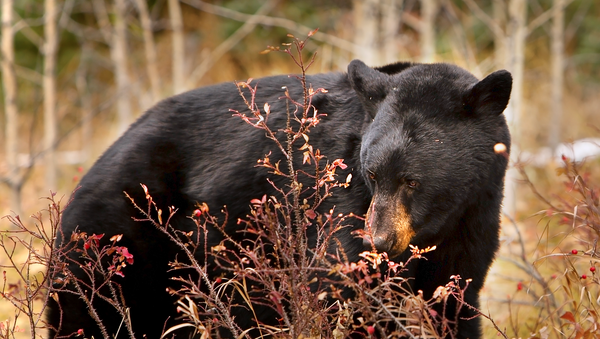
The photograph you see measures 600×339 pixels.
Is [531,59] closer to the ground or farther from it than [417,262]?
farther from it

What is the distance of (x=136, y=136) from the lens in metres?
3.64

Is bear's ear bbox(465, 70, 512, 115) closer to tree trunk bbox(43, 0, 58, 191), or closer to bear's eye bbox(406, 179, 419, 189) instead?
bear's eye bbox(406, 179, 419, 189)

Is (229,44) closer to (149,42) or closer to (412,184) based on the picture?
(149,42)

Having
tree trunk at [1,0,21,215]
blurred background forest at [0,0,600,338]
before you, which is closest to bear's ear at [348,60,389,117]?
tree trunk at [1,0,21,215]

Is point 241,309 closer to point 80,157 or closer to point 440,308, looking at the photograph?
point 440,308

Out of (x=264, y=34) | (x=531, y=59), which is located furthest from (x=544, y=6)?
(x=264, y=34)

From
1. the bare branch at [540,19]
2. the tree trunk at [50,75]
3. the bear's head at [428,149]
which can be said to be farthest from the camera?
the tree trunk at [50,75]

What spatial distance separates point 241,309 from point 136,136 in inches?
43.2

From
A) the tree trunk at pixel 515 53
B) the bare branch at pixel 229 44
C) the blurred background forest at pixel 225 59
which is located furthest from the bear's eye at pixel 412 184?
the bare branch at pixel 229 44

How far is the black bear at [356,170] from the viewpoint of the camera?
9.20ft

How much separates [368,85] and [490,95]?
54 cm

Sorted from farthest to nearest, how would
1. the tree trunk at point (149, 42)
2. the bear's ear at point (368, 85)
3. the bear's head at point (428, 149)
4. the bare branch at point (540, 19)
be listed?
the tree trunk at point (149, 42), the bare branch at point (540, 19), the bear's ear at point (368, 85), the bear's head at point (428, 149)

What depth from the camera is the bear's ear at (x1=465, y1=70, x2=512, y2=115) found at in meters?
2.80

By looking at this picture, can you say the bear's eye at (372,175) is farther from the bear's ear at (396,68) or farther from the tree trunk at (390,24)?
the tree trunk at (390,24)
